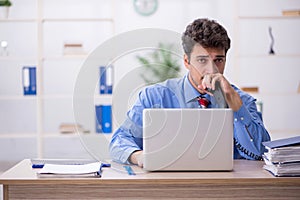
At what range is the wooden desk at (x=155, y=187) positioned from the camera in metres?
2.10

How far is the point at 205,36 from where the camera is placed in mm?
2633

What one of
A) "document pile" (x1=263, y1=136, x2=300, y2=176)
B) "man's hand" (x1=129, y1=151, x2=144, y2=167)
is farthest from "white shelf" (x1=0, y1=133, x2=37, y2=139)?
"document pile" (x1=263, y1=136, x2=300, y2=176)

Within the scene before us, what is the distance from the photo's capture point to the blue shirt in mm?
2500

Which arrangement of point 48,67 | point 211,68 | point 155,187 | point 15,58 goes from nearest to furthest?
point 155,187, point 211,68, point 15,58, point 48,67

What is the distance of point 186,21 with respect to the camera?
598 cm

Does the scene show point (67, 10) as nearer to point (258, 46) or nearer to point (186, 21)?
point (186, 21)

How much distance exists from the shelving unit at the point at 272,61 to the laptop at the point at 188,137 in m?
3.82

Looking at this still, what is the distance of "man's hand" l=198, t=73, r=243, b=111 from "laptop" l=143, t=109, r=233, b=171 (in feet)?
0.82

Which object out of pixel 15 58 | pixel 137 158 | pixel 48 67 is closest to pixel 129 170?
pixel 137 158

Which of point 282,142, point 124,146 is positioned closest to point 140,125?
point 124,146

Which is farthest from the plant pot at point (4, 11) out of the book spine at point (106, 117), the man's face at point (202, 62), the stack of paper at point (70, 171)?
the stack of paper at point (70, 171)

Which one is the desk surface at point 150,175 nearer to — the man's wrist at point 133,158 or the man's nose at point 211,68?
the man's wrist at point 133,158

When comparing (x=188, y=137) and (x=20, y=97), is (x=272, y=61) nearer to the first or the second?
(x=20, y=97)

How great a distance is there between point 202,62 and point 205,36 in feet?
0.43
